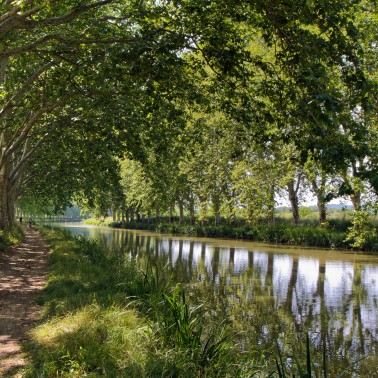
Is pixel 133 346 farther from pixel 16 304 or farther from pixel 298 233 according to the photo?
pixel 298 233

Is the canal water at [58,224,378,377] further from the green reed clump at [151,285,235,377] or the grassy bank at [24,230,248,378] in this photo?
the grassy bank at [24,230,248,378]

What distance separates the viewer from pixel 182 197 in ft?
183

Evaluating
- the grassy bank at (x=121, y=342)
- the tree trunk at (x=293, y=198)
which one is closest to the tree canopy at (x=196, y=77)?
the grassy bank at (x=121, y=342)

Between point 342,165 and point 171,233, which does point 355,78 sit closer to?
point 342,165

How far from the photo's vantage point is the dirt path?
542 centimetres

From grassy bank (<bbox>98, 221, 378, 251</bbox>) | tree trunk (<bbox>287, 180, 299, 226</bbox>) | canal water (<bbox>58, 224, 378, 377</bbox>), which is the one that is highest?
tree trunk (<bbox>287, 180, 299, 226</bbox>)

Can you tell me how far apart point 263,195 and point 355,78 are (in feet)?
78.8

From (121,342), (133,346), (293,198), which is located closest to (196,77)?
(121,342)

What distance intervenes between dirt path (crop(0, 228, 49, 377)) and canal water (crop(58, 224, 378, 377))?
9.29 ft

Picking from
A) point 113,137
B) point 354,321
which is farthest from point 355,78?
point 113,137

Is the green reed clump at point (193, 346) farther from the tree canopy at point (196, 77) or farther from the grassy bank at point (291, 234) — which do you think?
the grassy bank at point (291, 234)

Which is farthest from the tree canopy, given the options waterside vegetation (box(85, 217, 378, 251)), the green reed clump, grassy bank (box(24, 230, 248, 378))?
waterside vegetation (box(85, 217, 378, 251))

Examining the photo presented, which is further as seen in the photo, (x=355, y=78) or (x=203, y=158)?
(x=203, y=158)

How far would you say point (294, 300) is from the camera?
12.8 m
